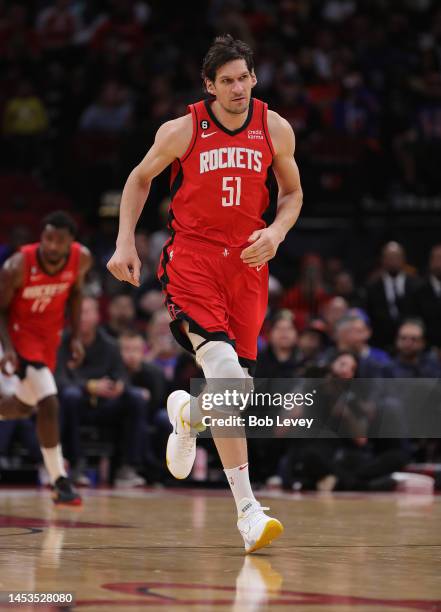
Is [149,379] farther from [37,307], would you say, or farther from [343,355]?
[37,307]

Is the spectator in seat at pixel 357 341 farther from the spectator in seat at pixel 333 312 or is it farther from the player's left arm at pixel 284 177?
the player's left arm at pixel 284 177

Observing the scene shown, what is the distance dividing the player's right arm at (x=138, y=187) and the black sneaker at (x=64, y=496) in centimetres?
266

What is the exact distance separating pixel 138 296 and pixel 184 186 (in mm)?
7730

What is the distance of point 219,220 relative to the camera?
528 centimetres

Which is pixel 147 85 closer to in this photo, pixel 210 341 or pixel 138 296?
pixel 138 296

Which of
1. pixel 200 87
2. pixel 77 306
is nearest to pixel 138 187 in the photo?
pixel 77 306

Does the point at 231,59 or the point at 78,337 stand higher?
the point at 231,59

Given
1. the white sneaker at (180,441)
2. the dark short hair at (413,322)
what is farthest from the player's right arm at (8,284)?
the dark short hair at (413,322)

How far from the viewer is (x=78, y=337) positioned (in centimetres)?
834

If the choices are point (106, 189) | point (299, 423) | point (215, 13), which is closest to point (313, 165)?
point (106, 189)

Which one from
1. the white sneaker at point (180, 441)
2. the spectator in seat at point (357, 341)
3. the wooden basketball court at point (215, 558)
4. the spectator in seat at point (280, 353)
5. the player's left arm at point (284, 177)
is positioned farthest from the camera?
the spectator in seat at point (280, 353)

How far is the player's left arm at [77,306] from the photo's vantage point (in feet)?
26.9

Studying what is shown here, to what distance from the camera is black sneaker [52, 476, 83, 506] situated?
7.55 meters

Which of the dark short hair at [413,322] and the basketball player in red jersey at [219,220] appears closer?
the basketball player in red jersey at [219,220]
